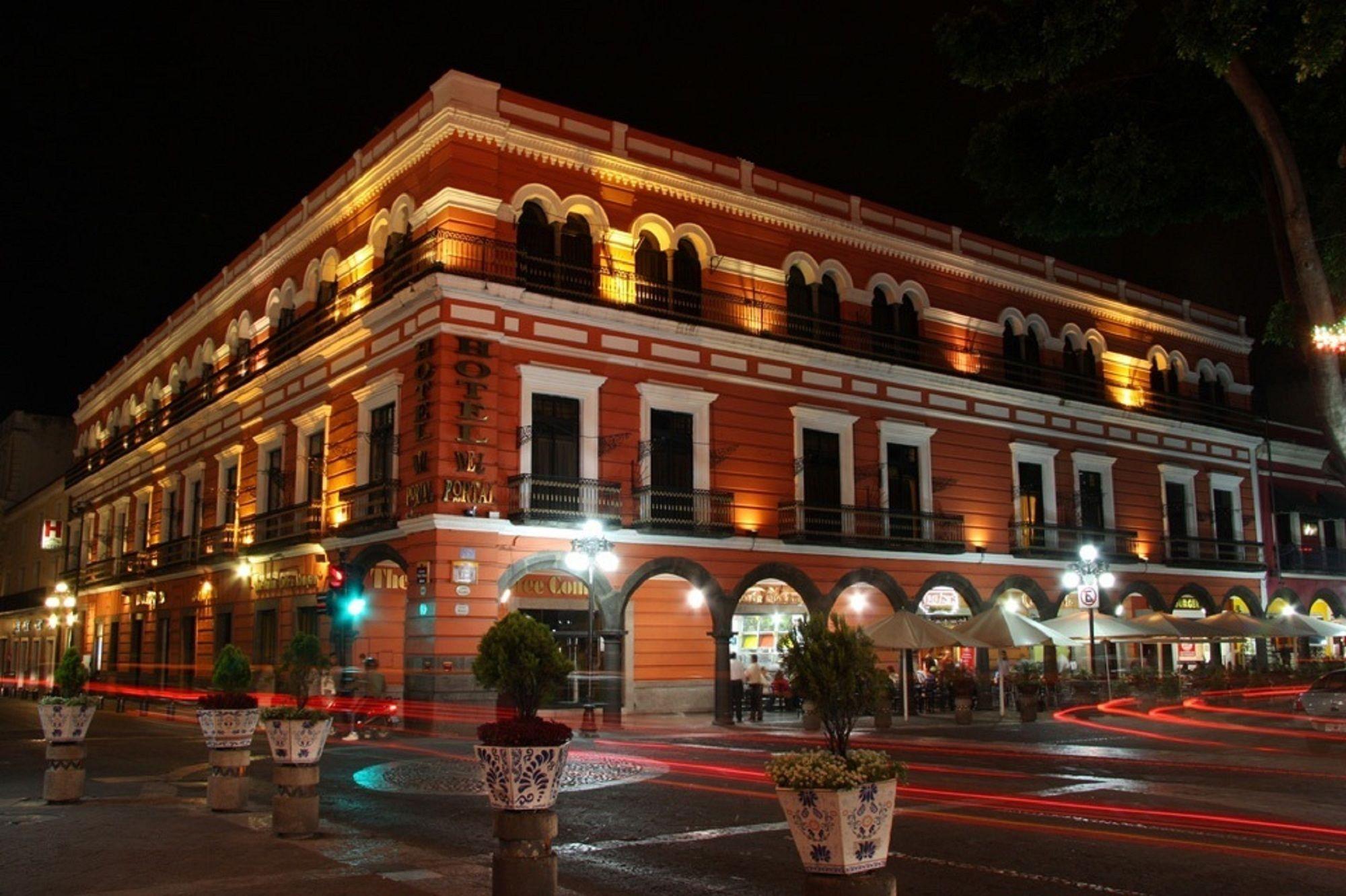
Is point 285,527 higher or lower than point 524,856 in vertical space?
higher

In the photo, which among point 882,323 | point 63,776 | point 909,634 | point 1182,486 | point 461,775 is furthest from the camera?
point 1182,486

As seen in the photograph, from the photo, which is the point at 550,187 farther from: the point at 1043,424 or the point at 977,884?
the point at 977,884

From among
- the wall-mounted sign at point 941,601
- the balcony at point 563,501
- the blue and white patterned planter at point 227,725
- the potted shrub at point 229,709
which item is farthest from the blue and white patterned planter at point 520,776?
the wall-mounted sign at point 941,601

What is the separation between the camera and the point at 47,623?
173 ft

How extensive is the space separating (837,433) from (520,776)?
76.7 feet

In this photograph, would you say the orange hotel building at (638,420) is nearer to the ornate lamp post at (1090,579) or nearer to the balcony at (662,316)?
the balcony at (662,316)

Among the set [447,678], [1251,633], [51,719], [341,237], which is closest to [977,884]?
[51,719]

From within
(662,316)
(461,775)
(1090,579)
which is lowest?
(461,775)

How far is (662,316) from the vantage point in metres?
26.8

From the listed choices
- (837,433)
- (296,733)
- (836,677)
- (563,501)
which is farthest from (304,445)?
(836,677)

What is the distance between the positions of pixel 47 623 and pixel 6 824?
46.8 m

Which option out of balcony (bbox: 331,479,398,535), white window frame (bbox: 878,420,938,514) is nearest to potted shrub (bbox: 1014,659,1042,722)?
white window frame (bbox: 878,420,938,514)

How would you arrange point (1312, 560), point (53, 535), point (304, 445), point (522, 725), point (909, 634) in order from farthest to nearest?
point (53, 535)
point (1312, 560)
point (304, 445)
point (909, 634)
point (522, 725)

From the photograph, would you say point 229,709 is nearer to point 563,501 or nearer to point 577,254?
point 563,501
